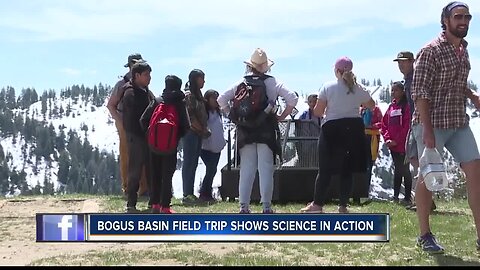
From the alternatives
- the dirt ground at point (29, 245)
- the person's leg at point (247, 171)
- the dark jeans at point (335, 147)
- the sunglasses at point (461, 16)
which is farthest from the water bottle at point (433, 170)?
the person's leg at point (247, 171)

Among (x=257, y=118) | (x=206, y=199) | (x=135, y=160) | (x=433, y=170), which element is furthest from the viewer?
(x=206, y=199)

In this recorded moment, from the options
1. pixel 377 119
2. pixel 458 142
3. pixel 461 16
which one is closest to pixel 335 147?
pixel 458 142

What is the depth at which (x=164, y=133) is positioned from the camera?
23.3 feet

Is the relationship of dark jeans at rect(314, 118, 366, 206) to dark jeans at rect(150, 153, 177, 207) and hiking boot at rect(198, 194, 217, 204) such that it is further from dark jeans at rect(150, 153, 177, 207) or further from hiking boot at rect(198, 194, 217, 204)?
hiking boot at rect(198, 194, 217, 204)

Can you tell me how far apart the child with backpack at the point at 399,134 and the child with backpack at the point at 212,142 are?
234 cm

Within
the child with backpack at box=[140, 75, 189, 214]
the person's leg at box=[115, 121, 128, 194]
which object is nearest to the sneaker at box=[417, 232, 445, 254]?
the child with backpack at box=[140, 75, 189, 214]

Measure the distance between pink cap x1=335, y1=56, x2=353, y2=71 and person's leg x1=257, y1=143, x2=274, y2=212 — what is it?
3.69 feet

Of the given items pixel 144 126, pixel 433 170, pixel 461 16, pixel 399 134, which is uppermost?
pixel 461 16

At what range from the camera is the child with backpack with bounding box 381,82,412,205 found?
8883 millimetres

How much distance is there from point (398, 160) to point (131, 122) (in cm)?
373

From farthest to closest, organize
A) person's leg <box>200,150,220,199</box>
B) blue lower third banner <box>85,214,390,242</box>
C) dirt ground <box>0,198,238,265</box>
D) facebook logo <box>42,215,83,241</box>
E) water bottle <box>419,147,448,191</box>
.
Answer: person's leg <box>200,150,220,199</box> → facebook logo <box>42,215,83,241</box> → blue lower third banner <box>85,214,390,242</box> → dirt ground <box>0,198,238,265</box> → water bottle <box>419,147,448,191</box>

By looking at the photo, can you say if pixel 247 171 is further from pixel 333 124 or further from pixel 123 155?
pixel 123 155

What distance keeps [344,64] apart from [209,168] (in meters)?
3.35

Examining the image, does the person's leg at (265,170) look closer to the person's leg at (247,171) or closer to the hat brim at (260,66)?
the person's leg at (247,171)
